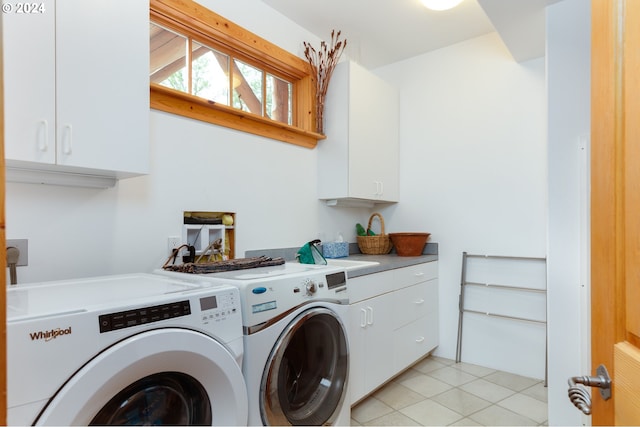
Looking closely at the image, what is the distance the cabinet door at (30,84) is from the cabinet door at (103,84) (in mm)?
28

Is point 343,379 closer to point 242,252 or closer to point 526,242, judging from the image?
point 242,252

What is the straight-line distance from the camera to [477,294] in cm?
287

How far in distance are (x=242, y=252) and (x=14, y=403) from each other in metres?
1.50

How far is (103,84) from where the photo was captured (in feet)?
4.52

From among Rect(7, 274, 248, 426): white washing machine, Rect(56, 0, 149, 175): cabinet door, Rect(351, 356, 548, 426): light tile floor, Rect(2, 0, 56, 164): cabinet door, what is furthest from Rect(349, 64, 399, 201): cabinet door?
Rect(2, 0, 56, 164): cabinet door

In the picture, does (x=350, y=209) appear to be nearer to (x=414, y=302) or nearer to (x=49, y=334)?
(x=414, y=302)

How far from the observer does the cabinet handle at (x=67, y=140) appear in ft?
4.19

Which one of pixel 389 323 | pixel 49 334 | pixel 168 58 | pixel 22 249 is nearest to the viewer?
pixel 49 334

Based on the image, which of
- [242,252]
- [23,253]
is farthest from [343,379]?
[23,253]

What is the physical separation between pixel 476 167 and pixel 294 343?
212 centimetres

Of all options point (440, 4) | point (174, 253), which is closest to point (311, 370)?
point (174, 253)

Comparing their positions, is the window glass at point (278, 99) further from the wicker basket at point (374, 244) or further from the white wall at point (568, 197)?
the white wall at point (568, 197)

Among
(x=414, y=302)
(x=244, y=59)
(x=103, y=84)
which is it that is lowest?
(x=414, y=302)
